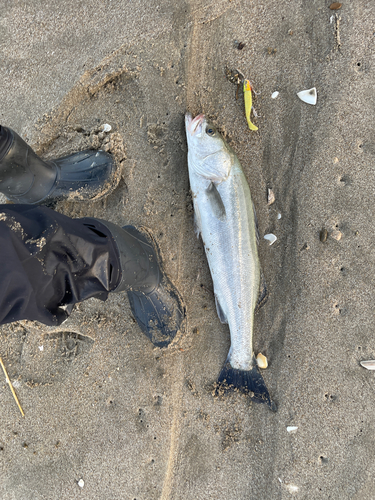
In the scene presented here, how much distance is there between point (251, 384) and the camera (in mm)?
2932

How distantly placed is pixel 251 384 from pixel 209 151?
2.23 metres

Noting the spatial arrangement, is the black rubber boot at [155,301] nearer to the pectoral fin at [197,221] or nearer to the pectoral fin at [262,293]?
the pectoral fin at [197,221]

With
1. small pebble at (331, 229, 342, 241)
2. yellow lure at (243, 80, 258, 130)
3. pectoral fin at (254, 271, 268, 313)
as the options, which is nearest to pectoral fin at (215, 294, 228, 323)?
pectoral fin at (254, 271, 268, 313)

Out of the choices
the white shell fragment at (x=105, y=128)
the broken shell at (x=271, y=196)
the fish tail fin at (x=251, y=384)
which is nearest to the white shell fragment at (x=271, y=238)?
the broken shell at (x=271, y=196)

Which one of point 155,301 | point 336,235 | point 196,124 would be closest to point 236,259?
point 155,301

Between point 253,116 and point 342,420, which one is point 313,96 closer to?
point 253,116

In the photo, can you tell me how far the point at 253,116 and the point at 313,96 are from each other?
0.59 metres

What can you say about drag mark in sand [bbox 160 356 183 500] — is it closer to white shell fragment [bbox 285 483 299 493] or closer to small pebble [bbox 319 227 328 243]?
white shell fragment [bbox 285 483 299 493]

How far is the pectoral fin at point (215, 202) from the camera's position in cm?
293

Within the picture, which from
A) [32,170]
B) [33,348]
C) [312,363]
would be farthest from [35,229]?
[312,363]

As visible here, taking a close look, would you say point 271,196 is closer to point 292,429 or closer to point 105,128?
point 105,128

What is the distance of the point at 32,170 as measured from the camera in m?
2.67

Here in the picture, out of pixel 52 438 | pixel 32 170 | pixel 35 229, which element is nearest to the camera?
pixel 35 229

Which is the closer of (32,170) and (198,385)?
(32,170)
